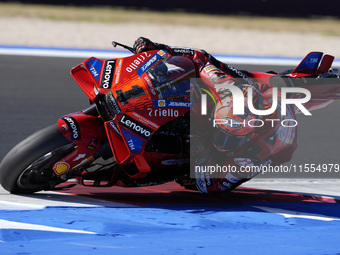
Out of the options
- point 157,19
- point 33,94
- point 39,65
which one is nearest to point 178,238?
point 33,94

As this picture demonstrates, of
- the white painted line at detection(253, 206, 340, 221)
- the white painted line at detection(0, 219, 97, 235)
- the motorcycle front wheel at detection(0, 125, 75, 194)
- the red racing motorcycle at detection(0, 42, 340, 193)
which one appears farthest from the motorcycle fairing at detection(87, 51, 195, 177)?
the white painted line at detection(253, 206, 340, 221)

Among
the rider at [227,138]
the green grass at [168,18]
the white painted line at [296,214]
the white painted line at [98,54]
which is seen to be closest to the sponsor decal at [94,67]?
the rider at [227,138]

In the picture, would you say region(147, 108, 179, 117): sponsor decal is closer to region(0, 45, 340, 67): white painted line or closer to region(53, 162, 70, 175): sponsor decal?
region(53, 162, 70, 175): sponsor decal

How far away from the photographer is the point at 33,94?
7625mm

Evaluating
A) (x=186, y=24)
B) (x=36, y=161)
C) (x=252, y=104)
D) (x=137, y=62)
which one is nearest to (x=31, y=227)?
(x=36, y=161)

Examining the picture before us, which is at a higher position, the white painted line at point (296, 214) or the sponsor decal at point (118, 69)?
the sponsor decal at point (118, 69)

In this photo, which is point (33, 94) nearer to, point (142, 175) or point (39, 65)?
point (39, 65)

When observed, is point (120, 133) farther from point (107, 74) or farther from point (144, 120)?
point (107, 74)

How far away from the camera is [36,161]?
3.62 m

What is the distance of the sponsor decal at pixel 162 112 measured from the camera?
354 cm

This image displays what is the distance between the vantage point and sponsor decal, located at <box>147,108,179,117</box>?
354cm

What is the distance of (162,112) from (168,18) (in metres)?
15.0

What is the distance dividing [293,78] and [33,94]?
4.52 m

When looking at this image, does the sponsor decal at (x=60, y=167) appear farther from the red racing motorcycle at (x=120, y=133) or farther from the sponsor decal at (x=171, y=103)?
the sponsor decal at (x=171, y=103)
